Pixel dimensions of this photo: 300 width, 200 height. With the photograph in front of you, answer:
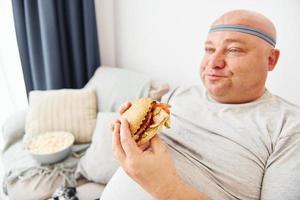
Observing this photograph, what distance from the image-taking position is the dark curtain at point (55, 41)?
1655mm

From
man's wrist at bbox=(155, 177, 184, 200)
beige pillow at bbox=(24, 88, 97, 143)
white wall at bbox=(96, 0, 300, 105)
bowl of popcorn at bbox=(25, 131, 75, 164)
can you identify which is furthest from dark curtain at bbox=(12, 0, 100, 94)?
man's wrist at bbox=(155, 177, 184, 200)

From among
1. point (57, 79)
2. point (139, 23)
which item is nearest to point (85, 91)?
point (57, 79)

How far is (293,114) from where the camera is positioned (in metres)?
0.94

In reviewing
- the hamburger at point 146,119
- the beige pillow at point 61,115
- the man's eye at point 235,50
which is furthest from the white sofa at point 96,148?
the man's eye at point 235,50

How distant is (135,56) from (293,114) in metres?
1.19

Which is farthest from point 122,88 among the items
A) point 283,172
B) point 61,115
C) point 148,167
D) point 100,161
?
point 283,172

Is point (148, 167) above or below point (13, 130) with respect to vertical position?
above

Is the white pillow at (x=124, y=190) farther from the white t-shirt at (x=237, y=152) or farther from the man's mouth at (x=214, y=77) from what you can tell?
the man's mouth at (x=214, y=77)

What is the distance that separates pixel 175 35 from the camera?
1.60 meters

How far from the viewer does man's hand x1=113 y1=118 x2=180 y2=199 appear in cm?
72

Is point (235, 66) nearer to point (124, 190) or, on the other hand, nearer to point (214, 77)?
point (214, 77)

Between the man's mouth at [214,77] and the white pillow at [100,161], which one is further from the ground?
the man's mouth at [214,77]

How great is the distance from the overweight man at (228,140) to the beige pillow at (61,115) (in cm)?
64

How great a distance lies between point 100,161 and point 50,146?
0.30 metres
